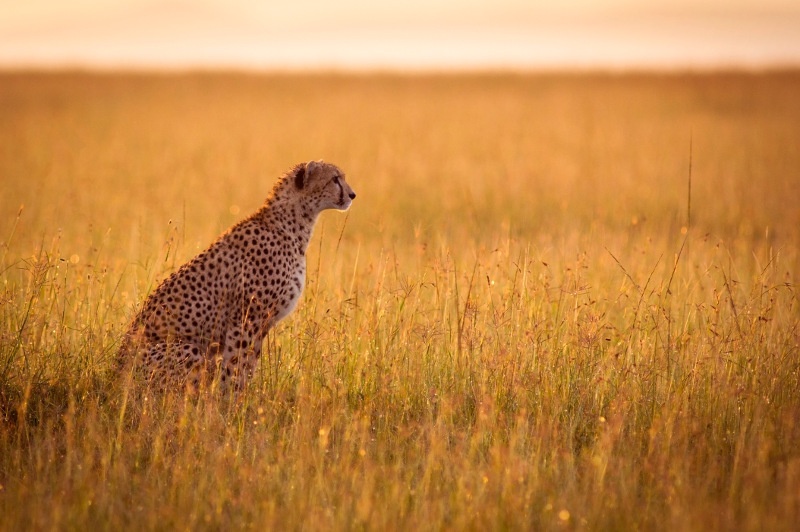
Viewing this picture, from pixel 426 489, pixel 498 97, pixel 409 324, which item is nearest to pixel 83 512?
pixel 426 489

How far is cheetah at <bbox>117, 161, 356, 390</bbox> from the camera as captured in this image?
10.8ft

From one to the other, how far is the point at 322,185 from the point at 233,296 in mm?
711

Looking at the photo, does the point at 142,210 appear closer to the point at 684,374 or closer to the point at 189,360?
the point at 189,360

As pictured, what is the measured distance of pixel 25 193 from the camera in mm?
9172

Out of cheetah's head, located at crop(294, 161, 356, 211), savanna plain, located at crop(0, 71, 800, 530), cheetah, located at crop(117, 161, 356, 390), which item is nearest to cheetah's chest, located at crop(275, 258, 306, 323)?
cheetah, located at crop(117, 161, 356, 390)

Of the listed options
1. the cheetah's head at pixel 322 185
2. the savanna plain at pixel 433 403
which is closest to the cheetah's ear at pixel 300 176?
the cheetah's head at pixel 322 185

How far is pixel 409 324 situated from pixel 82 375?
4.65ft

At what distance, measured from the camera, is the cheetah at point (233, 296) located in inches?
130

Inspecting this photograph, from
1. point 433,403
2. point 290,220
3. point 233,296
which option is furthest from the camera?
point 290,220

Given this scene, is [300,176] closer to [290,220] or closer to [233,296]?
[290,220]

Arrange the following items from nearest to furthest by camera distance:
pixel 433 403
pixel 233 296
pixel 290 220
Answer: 1. pixel 433 403
2. pixel 233 296
3. pixel 290 220

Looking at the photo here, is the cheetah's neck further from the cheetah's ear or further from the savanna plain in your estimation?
the savanna plain

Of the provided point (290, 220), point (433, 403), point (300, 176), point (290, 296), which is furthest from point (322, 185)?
point (433, 403)

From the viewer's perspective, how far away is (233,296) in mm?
3594
